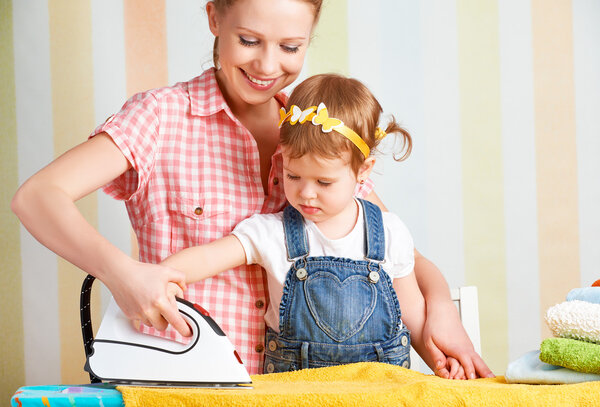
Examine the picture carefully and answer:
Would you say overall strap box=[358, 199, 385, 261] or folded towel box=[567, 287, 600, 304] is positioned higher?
overall strap box=[358, 199, 385, 261]

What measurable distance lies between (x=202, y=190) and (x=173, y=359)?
0.50m

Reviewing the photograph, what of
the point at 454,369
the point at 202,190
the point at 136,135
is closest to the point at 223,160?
the point at 202,190

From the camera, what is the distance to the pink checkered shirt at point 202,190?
1.56 m

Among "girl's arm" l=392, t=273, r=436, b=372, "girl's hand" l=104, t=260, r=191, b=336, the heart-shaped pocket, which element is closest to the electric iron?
"girl's hand" l=104, t=260, r=191, b=336

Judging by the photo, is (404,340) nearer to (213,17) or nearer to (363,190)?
(363,190)

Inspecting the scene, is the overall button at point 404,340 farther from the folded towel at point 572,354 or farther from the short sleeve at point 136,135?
the short sleeve at point 136,135

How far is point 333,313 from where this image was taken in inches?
56.6

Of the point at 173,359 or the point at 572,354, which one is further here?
the point at 173,359

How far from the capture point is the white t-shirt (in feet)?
4.86

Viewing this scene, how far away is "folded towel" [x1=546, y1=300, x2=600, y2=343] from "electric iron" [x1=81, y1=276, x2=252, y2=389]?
49 cm

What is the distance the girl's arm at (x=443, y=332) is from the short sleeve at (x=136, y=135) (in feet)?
2.22

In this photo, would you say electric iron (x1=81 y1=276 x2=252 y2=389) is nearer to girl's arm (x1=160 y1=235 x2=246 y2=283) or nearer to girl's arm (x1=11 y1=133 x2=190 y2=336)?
girl's arm (x1=11 y1=133 x2=190 y2=336)

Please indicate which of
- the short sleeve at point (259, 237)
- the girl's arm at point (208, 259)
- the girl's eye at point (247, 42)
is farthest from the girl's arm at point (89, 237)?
the girl's eye at point (247, 42)

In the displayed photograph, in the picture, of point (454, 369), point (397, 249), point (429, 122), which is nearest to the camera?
point (454, 369)
